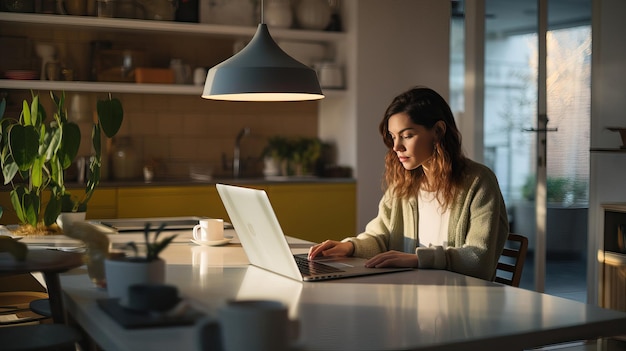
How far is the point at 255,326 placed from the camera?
1.20 metres

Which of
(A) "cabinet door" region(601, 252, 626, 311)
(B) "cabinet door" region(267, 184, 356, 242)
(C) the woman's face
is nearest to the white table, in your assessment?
(C) the woman's face

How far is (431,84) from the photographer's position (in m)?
5.68

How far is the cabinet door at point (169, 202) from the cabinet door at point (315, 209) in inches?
14.8

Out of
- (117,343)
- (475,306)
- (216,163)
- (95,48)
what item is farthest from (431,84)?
(117,343)

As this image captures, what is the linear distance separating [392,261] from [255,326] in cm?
125

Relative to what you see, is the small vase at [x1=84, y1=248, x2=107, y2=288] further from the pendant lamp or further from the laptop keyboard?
Answer: the pendant lamp

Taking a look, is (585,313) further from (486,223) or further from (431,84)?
(431,84)

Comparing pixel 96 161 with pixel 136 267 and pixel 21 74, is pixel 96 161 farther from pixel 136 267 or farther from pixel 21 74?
pixel 136 267

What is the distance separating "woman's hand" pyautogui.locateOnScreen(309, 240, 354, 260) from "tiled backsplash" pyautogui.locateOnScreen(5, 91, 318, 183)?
2852 mm

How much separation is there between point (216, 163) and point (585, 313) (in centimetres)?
406

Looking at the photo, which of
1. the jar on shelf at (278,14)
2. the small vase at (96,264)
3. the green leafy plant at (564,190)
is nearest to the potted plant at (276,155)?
the jar on shelf at (278,14)

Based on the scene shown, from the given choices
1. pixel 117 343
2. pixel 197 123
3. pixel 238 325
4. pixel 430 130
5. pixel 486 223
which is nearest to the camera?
pixel 238 325

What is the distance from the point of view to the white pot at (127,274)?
143 cm

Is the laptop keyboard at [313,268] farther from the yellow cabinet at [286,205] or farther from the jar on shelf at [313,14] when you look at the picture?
the jar on shelf at [313,14]
